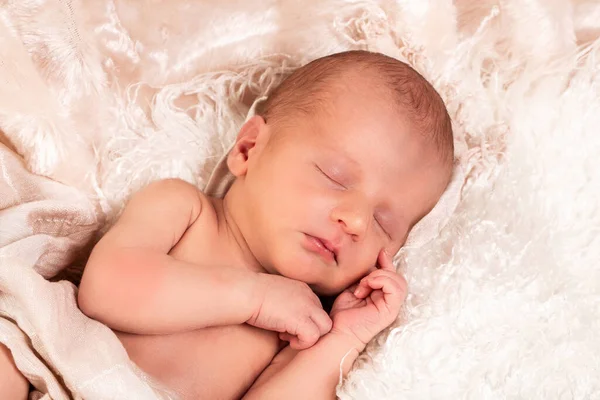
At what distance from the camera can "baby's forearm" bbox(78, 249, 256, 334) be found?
1.40 m

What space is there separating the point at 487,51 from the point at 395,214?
60 centimetres

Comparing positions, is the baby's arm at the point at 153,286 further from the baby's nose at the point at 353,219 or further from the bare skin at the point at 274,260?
the baby's nose at the point at 353,219

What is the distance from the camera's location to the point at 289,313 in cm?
152

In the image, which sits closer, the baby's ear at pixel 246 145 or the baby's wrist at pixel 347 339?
the baby's wrist at pixel 347 339

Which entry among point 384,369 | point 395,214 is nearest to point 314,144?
point 395,214

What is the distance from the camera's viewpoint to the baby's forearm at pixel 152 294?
140 centimetres

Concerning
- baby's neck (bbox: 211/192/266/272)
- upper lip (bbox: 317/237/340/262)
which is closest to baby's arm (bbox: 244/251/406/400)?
upper lip (bbox: 317/237/340/262)

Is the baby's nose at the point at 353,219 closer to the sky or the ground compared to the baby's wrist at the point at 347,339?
closer to the sky

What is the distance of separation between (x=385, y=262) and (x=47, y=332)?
0.74 metres

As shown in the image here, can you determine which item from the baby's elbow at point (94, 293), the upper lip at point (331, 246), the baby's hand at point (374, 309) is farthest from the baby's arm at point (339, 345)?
the baby's elbow at point (94, 293)

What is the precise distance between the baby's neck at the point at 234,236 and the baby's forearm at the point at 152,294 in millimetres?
192

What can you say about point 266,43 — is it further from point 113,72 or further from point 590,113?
point 590,113

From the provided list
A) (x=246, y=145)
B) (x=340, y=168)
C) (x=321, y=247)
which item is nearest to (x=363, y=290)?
(x=321, y=247)

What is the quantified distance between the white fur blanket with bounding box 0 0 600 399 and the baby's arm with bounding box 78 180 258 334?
6 cm
